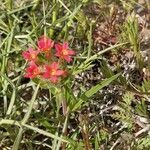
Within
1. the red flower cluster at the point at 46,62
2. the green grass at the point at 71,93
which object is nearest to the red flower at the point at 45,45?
the red flower cluster at the point at 46,62

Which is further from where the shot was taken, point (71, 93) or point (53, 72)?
point (71, 93)

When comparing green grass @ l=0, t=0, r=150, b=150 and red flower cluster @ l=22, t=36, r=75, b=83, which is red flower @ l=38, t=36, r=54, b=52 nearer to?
red flower cluster @ l=22, t=36, r=75, b=83

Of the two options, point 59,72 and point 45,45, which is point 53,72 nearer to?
point 59,72

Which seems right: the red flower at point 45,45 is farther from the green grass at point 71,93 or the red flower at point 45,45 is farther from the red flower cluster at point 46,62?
the green grass at point 71,93

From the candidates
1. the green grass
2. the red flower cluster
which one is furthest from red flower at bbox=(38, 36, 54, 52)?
the green grass

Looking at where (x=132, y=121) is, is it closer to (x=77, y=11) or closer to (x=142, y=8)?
(x=77, y=11)

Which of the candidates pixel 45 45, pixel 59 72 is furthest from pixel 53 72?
pixel 45 45
